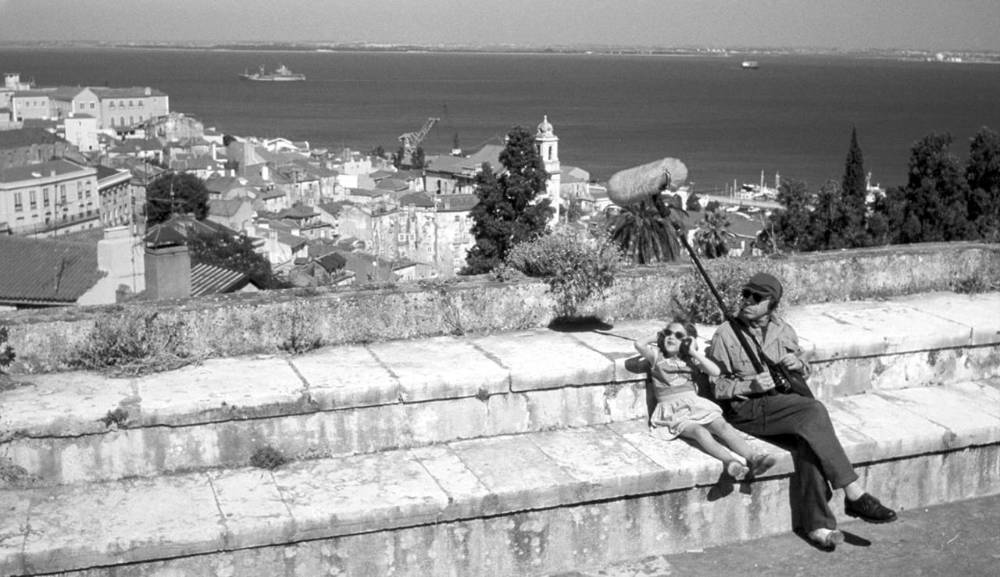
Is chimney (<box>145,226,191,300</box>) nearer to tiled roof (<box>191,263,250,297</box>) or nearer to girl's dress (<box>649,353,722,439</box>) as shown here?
girl's dress (<box>649,353,722,439</box>)

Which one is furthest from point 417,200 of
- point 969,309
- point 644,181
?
point 644,181

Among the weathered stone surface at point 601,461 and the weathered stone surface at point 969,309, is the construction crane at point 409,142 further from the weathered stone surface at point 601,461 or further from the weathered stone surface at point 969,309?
the weathered stone surface at point 601,461

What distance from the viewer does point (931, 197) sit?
44250 mm

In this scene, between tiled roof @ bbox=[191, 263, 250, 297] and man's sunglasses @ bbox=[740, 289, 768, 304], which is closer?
man's sunglasses @ bbox=[740, 289, 768, 304]

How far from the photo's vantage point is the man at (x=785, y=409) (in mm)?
6059

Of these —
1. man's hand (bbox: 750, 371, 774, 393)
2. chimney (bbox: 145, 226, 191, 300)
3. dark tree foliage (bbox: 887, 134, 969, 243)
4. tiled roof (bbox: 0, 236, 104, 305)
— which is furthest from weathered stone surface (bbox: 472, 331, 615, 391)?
dark tree foliage (bbox: 887, 134, 969, 243)

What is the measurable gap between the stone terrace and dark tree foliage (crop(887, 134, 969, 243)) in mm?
38942

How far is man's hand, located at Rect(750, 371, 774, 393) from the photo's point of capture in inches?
248

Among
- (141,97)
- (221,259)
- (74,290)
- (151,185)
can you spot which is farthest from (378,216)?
(141,97)

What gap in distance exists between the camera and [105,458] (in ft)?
18.7

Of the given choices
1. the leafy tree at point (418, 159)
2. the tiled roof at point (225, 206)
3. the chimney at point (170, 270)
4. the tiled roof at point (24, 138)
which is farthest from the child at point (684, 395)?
the leafy tree at point (418, 159)

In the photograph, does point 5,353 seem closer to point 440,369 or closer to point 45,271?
point 440,369

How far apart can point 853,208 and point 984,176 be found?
5.29 m

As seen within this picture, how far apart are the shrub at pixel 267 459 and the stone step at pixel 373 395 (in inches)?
2.1
